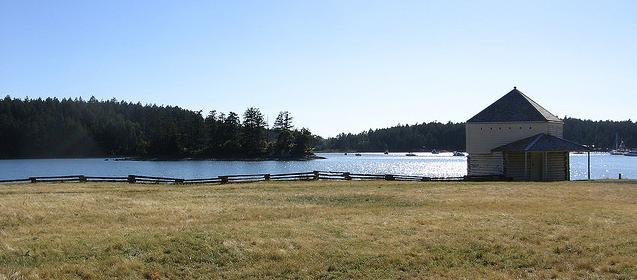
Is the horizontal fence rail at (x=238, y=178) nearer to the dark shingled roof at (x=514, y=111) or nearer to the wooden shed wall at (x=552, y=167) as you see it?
the wooden shed wall at (x=552, y=167)

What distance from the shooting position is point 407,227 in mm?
20953

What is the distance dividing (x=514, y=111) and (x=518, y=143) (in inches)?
160

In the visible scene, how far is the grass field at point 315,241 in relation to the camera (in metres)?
14.9

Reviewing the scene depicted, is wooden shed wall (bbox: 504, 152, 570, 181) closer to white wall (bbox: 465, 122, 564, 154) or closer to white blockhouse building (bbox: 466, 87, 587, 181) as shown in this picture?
white blockhouse building (bbox: 466, 87, 587, 181)

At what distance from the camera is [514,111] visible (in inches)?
2393

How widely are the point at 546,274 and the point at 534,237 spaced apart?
4.67m

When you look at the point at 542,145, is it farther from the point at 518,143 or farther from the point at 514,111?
the point at 514,111

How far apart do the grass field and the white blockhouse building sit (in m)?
29.5

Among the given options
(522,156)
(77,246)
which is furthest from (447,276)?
(522,156)

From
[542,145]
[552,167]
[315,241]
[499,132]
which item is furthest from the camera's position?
[499,132]

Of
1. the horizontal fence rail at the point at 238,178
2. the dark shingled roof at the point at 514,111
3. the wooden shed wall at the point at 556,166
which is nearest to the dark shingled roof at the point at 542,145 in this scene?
the wooden shed wall at the point at 556,166

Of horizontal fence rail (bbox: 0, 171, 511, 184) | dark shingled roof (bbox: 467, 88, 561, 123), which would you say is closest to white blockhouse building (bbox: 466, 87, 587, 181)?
dark shingled roof (bbox: 467, 88, 561, 123)

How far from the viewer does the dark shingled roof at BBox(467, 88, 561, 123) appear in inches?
2359

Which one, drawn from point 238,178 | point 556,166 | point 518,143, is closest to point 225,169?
point 238,178
